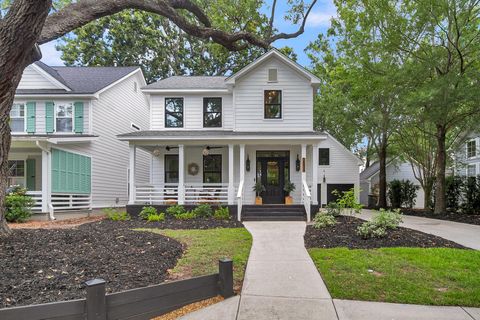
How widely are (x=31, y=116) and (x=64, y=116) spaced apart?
1.41 metres

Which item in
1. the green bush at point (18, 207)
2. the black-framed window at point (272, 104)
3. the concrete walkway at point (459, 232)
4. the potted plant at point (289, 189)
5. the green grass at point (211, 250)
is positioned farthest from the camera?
the black-framed window at point (272, 104)

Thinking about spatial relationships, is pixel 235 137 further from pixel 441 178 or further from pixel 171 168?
pixel 441 178

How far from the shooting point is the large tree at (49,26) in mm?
5180

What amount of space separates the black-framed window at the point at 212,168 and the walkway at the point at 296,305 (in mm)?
10173

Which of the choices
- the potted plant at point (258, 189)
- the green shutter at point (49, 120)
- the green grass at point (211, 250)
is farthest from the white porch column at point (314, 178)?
the green shutter at point (49, 120)

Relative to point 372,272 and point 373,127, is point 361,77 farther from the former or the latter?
point 372,272

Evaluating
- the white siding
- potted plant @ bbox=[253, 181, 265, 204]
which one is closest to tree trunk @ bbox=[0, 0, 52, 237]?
the white siding

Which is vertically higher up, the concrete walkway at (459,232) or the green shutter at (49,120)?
the green shutter at (49,120)

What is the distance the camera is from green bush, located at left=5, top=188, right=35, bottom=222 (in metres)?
12.2

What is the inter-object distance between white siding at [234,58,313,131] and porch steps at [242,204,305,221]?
3509 millimetres

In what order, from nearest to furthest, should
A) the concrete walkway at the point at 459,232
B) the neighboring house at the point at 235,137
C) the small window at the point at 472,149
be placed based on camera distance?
the concrete walkway at the point at 459,232
the neighboring house at the point at 235,137
the small window at the point at 472,149

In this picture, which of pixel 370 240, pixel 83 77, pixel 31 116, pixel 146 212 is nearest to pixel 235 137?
pixel 146 212

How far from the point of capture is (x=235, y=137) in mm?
13875

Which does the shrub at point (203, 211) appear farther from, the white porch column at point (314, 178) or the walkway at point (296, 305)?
the walkway at point (296, 305)
